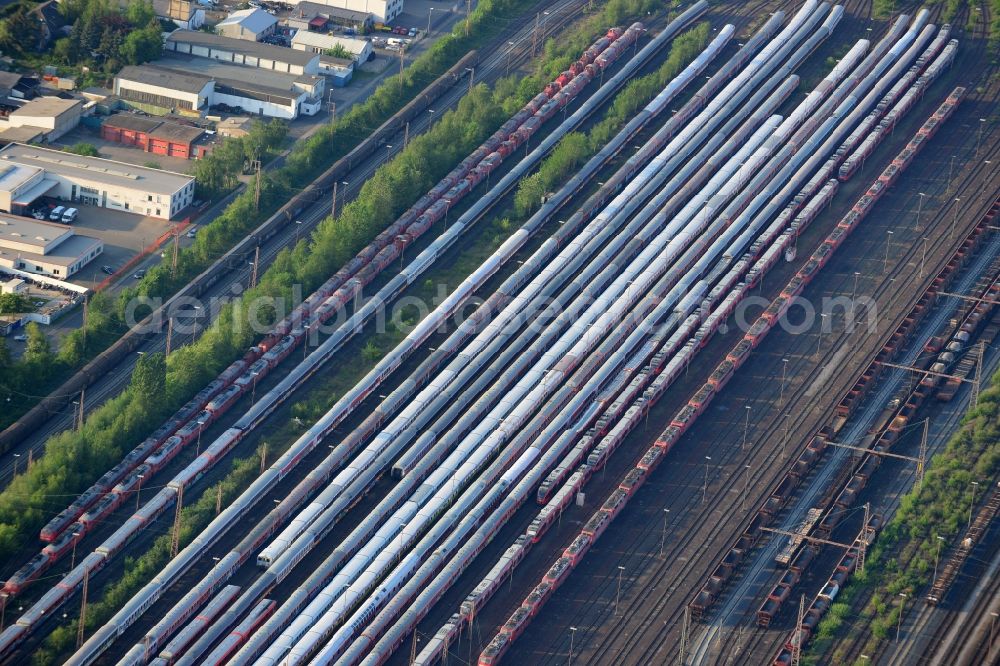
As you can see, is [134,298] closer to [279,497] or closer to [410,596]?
Result: [279,497]

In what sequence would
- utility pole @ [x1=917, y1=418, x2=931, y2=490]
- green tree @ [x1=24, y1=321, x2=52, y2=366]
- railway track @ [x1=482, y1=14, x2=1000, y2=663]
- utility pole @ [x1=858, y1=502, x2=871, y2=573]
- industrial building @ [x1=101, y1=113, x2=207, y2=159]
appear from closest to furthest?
1. railway track @ [x1=482, y1=14, x2=1000, y2=663]
2. utility pole @ [x1=858, y1=502, x2=871, y2=573]
3. utility pole @ [x1=917, y1=418, x2=931, y2=490]
4. green tree @ [x1=24, y1=321, x2=52, y2=366]
5. industrial building @ [x1=101, y1=113, x2=207, y2=159]

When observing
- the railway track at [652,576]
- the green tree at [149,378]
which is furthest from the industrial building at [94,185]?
the railway track at [652,576]

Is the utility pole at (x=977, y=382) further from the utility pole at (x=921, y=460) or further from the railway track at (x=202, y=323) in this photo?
the railway track at (x=202, y=323)

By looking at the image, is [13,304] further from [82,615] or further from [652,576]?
[652,576]

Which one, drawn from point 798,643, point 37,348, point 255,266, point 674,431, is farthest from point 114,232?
point 798,643

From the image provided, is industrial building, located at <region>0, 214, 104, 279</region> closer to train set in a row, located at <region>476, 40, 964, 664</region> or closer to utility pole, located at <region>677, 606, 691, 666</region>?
train set in a row, located at <region>476, 40, 964, 664</region>

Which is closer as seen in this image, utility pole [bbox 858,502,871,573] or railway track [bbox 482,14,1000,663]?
railway track [bbox 482,14,1000,663]

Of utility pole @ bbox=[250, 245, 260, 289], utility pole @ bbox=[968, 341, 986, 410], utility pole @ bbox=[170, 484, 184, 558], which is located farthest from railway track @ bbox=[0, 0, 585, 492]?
utility pole @ bbox=[968, 341, 986, 410]

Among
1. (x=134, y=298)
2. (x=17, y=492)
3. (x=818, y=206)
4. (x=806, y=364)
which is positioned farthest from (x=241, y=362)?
(x=818, y=206)
